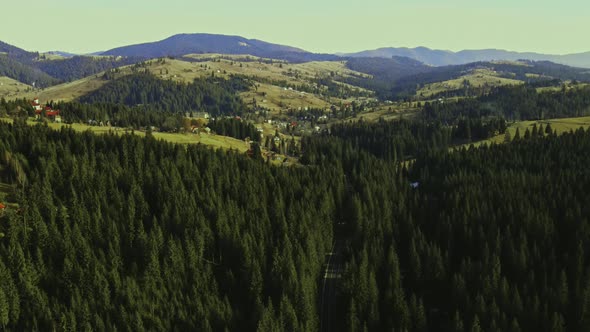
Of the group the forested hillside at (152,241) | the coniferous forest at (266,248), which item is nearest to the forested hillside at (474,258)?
the coniferous forest at (266,248)

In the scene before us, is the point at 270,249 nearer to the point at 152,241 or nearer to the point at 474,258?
the point at 152,241

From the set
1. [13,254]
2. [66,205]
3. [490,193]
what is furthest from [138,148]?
[490,193]

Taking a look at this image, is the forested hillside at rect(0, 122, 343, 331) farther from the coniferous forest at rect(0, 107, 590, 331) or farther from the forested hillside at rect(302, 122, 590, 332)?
the forested hillside at rect(302, 122, 590, 332)

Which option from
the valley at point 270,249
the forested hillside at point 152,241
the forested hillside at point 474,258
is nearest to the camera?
the forested hillside at point 474,258

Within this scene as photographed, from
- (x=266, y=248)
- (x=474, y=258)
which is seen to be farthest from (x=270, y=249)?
(x=474, y=258)

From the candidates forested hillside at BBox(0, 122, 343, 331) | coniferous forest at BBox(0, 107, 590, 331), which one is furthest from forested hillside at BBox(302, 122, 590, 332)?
forested hillside at BBox(0, 122, 343, 331)

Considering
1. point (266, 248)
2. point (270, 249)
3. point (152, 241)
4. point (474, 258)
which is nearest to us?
point (152, 241)

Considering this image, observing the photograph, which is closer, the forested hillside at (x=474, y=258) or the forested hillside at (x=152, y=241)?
the forested hillside at (x=474, y=258)

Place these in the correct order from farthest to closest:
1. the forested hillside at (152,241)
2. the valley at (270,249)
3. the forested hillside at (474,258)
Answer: the forested hillside at (152,241) < the valley at (270,249) < the forested hillside at (474,258)

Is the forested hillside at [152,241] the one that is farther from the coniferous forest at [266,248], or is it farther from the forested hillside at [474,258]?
the forested hillside at [474,258]

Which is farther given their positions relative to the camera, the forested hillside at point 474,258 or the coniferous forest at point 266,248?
the coniferous forest at point 266,248

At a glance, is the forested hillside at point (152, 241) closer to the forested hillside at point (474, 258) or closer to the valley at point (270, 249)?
the valley at point (270, 249)

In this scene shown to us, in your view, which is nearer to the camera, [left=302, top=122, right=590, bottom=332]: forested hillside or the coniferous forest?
[left=302, top=122, right=590, bottom=332]: forested hillside

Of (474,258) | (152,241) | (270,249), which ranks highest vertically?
(152,241)
